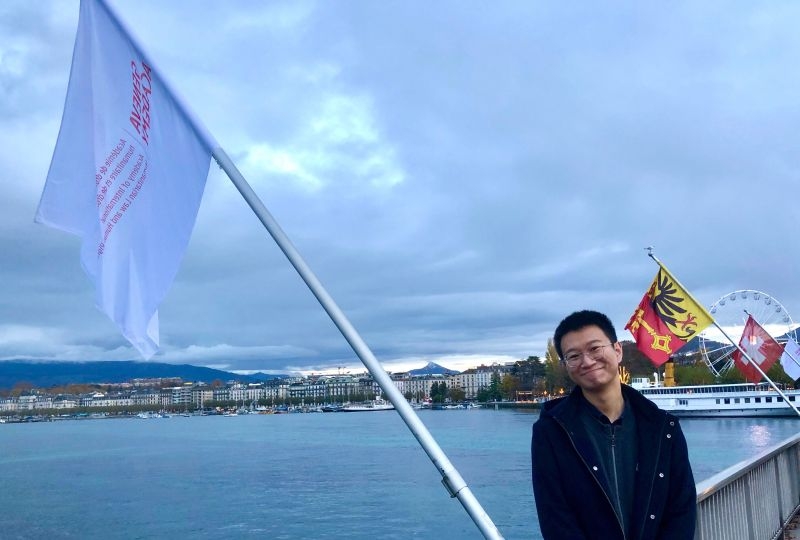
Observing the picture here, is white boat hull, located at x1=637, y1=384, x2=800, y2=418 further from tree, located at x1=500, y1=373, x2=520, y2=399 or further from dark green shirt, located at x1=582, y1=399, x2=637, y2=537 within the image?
dark green shirt, located at x1=582, y1=399, x2=637, y2=537

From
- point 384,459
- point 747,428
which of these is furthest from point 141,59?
point 747,428

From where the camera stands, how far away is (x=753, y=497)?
6.55 metres

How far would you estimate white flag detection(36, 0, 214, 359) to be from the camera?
3.76m

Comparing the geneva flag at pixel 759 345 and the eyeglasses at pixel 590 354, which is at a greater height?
the geneva flag at pixel 759 345

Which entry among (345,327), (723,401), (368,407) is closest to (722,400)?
(723,401)

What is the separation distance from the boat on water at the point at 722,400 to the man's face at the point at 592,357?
242ft

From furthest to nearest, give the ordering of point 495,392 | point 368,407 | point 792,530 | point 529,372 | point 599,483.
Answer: point 368,407
point 495,392
point 529,372
point 792,530
point 599,483

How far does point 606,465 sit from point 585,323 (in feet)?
1.85

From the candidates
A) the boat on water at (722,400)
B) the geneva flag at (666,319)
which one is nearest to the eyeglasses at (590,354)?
the geneva flag at (666,319)

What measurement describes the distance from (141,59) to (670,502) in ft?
10.3

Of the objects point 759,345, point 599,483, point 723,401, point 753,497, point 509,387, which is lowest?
point 723,401

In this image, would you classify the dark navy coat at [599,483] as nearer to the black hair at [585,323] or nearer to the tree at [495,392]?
the black hair at [585,323]

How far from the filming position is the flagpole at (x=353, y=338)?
326 cm

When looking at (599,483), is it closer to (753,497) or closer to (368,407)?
(753,497)
